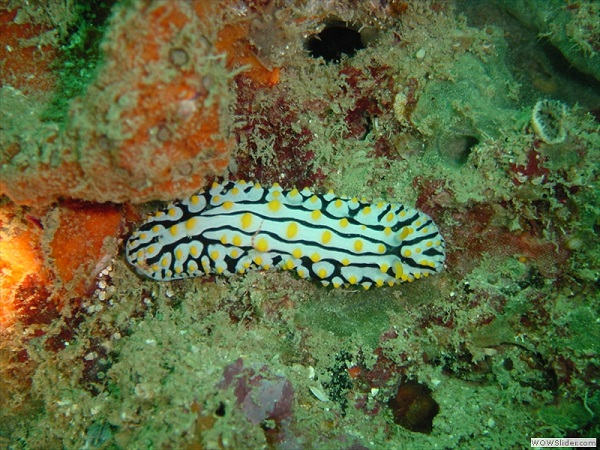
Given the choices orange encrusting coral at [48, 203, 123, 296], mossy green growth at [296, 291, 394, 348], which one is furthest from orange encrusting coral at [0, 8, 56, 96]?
mossy green growth at [296, 291, 394, 348]

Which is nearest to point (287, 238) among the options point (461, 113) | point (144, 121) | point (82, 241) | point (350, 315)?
point (350, 315)

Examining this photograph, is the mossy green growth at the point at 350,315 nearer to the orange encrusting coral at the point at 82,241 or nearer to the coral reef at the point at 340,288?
the coral reef at the point at 340,288

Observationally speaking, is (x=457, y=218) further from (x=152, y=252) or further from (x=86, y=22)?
(x=86, y=22)

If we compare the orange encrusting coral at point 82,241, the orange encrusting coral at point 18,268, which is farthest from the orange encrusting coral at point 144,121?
the orange encrusting coral at point 18,268

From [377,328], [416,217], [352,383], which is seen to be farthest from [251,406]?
[416,217]

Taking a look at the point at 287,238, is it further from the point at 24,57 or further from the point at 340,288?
the point at 24,57

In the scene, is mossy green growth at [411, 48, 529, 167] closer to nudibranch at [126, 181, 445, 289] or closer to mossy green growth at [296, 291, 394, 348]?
nudibranch at [126, 181, 445, 289]
